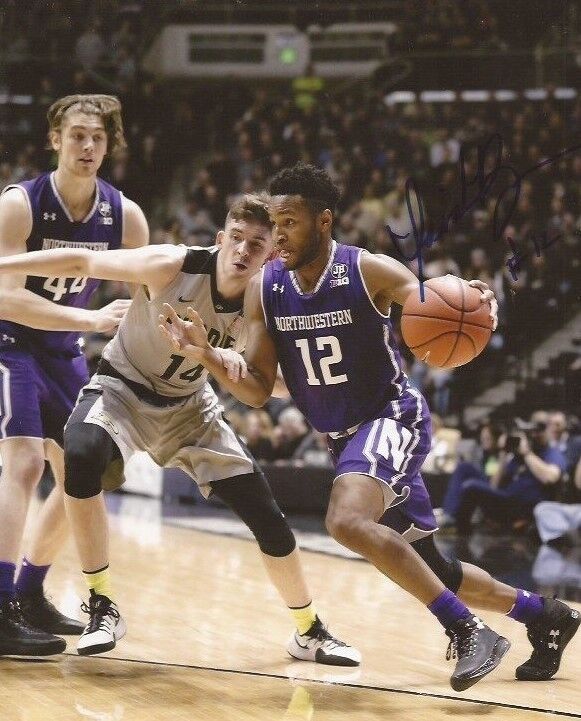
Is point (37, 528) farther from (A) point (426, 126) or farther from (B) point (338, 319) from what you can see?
(A) point (426, 126)

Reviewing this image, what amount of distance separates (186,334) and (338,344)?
2.07 ft

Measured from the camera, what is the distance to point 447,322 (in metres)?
4.39

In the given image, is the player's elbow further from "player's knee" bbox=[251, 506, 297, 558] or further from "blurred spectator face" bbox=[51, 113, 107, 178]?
"blurred spectator face" bbox=[51, 113, 107, 178]

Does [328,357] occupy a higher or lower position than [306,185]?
lower

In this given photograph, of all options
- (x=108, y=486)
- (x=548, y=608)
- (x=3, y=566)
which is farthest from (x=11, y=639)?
(x=548, y=608)

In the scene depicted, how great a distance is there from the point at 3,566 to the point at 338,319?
1.76 m

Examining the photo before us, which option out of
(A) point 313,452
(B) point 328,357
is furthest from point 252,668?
(A) point 313,452

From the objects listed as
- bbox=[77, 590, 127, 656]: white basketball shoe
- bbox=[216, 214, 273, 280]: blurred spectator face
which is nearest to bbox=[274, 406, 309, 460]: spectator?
bbox=[77, 590, 127, 656]: white basketball shoe

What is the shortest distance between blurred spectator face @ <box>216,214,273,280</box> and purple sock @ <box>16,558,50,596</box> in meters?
1.74

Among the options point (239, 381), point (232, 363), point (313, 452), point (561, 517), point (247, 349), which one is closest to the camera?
point (232, 363)

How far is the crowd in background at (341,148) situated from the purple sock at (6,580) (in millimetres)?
8253

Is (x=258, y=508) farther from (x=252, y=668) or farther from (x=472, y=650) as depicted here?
(x=472, y=650)

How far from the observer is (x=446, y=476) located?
11.6m

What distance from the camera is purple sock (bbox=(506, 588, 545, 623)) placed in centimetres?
477
